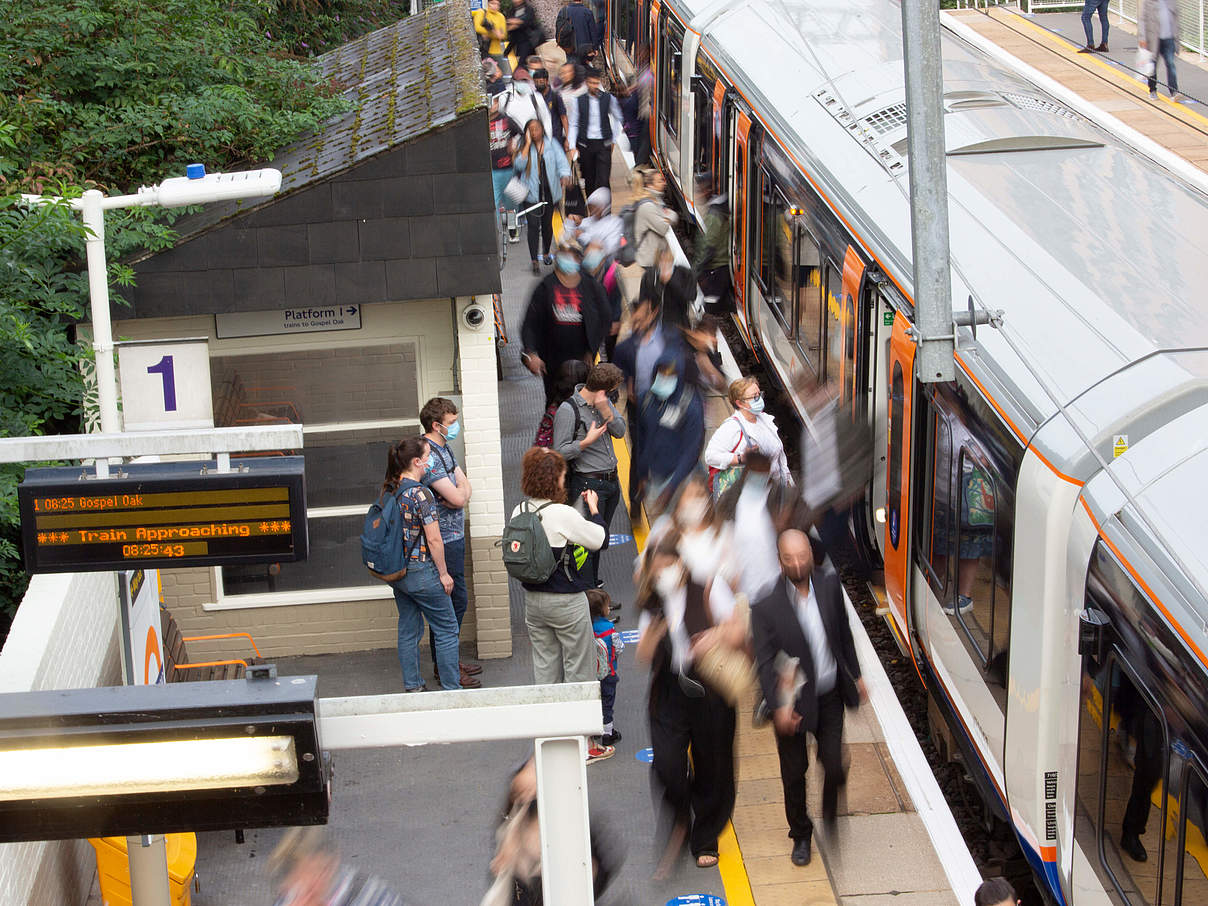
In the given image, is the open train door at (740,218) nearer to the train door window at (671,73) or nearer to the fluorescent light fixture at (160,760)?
the train door window at (671,73)

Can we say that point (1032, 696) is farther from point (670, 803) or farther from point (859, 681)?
point (670, 803)

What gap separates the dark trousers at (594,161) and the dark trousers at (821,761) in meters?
10.6

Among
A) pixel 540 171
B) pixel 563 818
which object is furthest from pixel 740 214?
pixel 563 818

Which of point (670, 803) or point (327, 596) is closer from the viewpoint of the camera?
point (670, 803)

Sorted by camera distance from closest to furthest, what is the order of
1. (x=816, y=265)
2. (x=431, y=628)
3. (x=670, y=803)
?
(x=670, y=803)
(x=431, y=628)
(x=816, y=265)

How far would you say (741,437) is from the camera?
9641 mm

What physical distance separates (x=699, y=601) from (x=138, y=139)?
19.2ft

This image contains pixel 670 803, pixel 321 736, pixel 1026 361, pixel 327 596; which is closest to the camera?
pixel 321 736

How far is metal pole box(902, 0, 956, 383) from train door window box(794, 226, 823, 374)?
13.9ft

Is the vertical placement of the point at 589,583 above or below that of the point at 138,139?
below

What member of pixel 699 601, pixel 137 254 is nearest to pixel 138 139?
pixel 137 254

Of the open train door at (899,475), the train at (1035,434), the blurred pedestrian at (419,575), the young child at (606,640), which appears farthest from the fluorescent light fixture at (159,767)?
the open train door at (899,475)

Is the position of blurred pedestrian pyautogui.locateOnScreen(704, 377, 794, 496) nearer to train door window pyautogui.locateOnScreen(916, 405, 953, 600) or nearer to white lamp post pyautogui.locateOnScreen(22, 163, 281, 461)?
train door window pyautogui.locateOnScreen(916, 405, 953, 600)

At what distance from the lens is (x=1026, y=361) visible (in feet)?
23.5
